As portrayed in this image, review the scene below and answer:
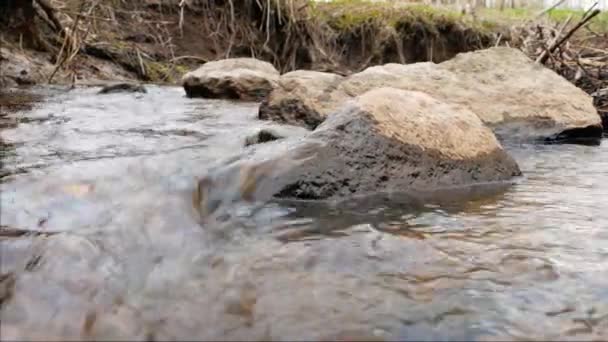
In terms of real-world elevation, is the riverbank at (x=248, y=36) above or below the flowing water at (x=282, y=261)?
below

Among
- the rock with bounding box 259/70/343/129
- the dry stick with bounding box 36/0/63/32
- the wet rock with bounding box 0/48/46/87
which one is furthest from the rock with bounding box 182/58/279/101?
Answer: the dry stick with bounding box 36/0/63/32

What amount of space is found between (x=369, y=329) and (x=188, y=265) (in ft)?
1.88

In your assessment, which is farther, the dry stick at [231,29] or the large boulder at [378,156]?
the dry stick at [231,29]

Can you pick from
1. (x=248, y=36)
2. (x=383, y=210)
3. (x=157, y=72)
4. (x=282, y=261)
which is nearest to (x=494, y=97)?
(x=383, y=210)

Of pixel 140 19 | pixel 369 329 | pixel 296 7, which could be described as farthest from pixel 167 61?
A: pixel 369 329

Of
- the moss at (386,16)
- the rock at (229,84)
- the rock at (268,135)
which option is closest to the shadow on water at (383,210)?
the rock at (268,135)

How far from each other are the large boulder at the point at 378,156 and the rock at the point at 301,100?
1.16m

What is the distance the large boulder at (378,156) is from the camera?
2402 mm

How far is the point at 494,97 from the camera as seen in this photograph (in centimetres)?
423

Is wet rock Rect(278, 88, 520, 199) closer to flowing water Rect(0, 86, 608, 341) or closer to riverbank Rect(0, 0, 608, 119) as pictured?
flowing water Rect(0, 86, 608, 341)

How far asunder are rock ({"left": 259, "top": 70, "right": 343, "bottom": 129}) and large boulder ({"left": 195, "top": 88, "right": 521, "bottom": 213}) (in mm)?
1163

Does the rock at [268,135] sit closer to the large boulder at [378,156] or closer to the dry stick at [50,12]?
the large boulder at [378,156]

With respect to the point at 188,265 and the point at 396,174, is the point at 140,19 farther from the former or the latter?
the point at 188,265

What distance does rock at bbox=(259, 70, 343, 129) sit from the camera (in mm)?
4027
